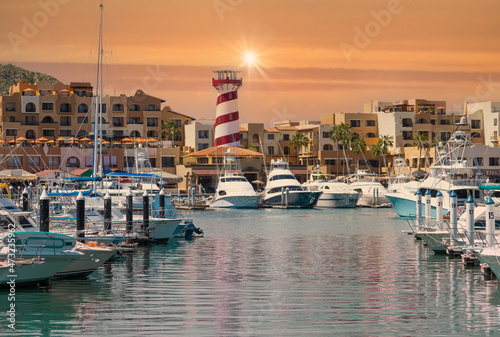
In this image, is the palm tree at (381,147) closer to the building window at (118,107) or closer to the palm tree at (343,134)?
the palm tree at (343,134)

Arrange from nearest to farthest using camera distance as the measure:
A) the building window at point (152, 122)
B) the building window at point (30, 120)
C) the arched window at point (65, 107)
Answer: the building window at point (30, 120) < the arched window at point (65, 107) < the building window at point (152, 122)

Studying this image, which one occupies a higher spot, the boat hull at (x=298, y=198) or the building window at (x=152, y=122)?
the building window at (x=152, y=122)

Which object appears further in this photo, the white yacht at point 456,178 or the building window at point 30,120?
the building window at point 30,120

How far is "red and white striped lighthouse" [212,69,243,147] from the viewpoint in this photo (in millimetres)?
116625

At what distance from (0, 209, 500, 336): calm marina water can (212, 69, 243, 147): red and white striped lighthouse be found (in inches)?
2944

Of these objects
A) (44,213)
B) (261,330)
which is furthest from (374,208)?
(261,330)

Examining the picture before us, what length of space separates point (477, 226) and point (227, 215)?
43094 millimetres

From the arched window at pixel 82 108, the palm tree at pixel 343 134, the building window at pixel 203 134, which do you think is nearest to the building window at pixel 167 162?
the building window at pixel 203 134

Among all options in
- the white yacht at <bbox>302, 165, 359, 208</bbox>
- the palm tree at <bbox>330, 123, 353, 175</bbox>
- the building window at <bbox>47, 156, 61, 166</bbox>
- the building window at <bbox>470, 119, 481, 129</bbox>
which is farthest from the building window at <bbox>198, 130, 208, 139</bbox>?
the building window at <bbox>470, 119, 481, 129</bbox>

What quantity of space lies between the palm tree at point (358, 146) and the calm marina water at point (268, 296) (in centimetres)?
8615

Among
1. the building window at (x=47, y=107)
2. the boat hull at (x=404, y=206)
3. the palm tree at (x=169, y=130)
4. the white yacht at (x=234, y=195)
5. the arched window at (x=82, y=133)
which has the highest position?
the building window at (x=47, y=107)

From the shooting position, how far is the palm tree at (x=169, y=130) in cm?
13412

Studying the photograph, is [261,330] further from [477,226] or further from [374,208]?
[374,208]

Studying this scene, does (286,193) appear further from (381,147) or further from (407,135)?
(407,135)
